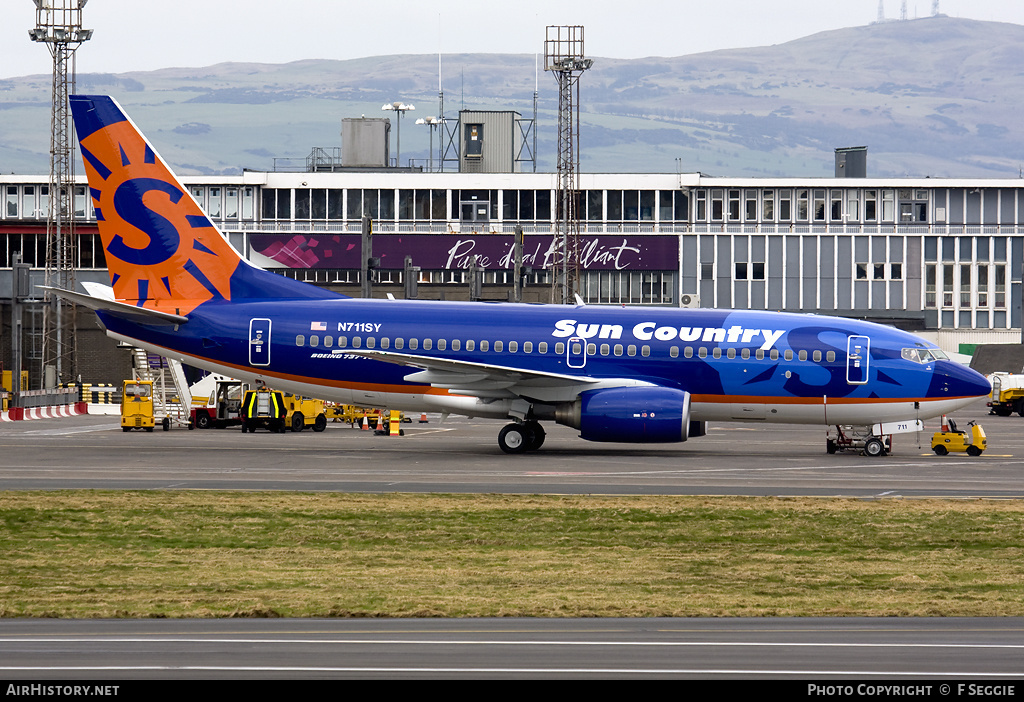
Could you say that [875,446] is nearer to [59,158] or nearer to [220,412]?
[220,412]

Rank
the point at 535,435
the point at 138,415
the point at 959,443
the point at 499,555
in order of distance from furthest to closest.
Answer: the point at 138,415, the point at 959,443, the point at 535,435, the point at 499,555

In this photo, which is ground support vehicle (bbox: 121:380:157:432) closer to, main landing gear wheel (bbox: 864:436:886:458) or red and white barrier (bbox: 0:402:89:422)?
red and white barrier (bbox: 0:402:89:422)

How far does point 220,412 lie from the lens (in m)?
46.8

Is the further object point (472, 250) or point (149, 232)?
point (472, 250)

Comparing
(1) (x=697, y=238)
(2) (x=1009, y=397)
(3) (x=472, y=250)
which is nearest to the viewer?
(2) (x=1009, y=397)

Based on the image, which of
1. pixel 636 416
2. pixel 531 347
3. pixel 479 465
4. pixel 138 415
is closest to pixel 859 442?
pixel 636 416

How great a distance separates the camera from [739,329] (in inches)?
1399

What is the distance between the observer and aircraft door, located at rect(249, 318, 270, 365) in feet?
118

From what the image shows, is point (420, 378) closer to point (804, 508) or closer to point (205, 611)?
point (804, 508)

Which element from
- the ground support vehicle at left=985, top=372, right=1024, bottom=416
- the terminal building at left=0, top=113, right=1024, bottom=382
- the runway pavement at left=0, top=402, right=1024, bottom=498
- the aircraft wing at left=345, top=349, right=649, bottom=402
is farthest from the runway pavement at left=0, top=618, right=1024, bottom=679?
the terminal building at left=0, top=113, right=1024, bottom=382

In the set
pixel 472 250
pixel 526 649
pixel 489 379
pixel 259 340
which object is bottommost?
pixel 526 649

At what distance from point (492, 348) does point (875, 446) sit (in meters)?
11.2
